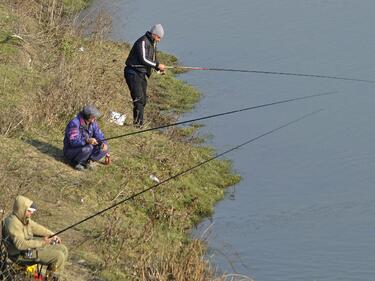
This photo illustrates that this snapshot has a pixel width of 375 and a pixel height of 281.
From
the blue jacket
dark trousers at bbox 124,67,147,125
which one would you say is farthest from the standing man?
the blue jacket

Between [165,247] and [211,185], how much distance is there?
357 cm

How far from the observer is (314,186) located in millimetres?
14500

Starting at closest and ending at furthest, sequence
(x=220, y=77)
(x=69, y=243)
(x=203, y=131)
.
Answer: (x=69, y=243)
(x=203, y=131)
(x=220, y=77)

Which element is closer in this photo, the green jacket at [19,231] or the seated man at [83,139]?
the green jacket at [19,231]

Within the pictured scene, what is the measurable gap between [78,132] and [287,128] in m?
6.04

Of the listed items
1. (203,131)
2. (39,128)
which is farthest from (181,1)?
(39,128)

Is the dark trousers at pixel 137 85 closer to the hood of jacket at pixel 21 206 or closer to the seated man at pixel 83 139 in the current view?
the seated man at pixel 83 139

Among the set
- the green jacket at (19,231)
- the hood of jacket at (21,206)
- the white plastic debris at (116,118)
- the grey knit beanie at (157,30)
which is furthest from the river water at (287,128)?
the hood of jacket at (21,206)

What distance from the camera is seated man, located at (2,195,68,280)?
27.2 ft

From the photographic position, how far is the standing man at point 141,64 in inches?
543

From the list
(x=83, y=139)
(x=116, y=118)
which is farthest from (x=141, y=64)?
(x=83, y=139)

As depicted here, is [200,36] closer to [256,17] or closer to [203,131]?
[256,17]

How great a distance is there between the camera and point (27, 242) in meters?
8.35

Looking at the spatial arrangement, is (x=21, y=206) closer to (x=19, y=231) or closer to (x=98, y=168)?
(x=19, y=231)
